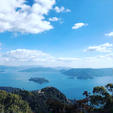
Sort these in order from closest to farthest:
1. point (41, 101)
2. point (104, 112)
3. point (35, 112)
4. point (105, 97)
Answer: point (104, 112), point (105, 97), point (35, 112), point (41, 101)

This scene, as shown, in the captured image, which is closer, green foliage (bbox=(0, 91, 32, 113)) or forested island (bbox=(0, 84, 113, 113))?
forested island (bbox=(0, 84, 113, 113))

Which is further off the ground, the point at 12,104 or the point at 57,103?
the point at 57,103

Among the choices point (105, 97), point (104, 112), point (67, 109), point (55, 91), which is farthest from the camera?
point (55, 91)

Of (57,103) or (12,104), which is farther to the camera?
(12,104)

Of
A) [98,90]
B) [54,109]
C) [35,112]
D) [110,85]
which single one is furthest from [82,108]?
[35,112]

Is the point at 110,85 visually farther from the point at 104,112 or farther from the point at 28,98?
the point at 28,98

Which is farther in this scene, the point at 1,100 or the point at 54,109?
the point at 1,100

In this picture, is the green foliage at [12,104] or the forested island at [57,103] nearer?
the forested island at [57,103]

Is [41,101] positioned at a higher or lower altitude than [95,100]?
lower
